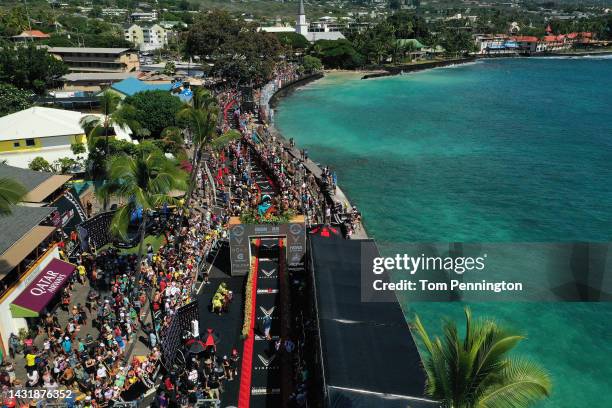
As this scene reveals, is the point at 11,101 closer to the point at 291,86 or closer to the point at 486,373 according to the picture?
the point at 291,86

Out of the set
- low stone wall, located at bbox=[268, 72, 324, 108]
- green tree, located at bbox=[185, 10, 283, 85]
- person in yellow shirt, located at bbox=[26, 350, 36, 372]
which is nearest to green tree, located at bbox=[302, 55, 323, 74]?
low stone wall, located at bbox=[268, 72, 324, 108]

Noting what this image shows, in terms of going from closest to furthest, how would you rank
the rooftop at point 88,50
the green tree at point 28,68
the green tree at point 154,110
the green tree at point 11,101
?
the green tree at point 154,110, the green tree at point 11,101, the green tree at point 28,68, the rooftop at point 88,50

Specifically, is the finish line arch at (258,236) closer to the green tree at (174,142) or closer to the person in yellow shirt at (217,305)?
the person in yellow shirt at (217,305)

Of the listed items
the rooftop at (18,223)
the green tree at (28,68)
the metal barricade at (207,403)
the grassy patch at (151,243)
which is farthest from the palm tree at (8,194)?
the green tree at (28,68)

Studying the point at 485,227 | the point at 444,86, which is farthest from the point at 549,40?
the point at 485,227

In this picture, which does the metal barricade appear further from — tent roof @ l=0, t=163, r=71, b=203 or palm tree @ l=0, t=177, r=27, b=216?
tent roof @ l=0, t=163, r=71, b=203

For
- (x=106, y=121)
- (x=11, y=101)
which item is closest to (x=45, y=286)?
(x=106, y=121)
